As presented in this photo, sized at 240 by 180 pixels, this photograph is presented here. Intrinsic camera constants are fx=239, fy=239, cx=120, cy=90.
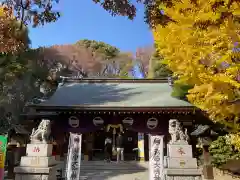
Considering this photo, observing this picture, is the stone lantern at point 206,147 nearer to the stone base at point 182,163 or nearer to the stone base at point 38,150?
the stone base at point 182,163

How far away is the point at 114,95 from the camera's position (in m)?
15.2

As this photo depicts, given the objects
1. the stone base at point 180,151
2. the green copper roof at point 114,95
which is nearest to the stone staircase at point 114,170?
the green copper roof at point 114,95

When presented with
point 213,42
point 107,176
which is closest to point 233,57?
point 213,42

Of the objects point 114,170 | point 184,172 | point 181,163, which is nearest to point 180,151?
point 181,163

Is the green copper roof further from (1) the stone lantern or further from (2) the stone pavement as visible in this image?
(2) the stone pavement

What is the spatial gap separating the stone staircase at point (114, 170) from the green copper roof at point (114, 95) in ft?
12.0

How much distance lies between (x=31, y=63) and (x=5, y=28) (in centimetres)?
2104

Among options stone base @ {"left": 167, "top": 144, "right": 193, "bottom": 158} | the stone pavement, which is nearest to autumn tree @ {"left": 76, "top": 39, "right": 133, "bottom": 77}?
the stone pavement

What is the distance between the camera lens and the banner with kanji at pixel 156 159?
979 centimetres

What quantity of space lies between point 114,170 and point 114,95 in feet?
14.8

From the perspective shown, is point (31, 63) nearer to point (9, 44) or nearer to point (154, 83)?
point (154, 83)

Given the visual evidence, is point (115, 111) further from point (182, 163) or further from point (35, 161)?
point (182, 163)

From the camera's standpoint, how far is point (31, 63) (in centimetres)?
2481

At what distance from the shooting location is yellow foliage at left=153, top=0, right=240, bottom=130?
261 inches
